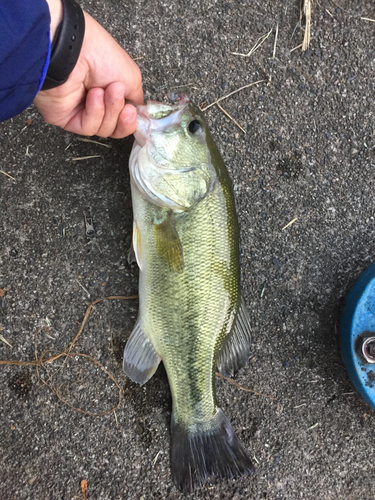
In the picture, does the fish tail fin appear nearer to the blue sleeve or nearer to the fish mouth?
the fish mouth

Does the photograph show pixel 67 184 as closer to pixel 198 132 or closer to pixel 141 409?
pixel 198 132

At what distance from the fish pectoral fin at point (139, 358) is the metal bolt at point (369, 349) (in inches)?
46.0

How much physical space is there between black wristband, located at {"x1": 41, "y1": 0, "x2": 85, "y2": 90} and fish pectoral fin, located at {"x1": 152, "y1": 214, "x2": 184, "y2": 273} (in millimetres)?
774

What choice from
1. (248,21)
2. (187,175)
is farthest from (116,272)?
(248,21)

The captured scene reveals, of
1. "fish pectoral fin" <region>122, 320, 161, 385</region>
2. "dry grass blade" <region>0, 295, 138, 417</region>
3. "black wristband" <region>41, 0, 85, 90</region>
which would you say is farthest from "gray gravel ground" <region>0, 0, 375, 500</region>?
"black wristband" <region>41, 0, 85, 90</region>

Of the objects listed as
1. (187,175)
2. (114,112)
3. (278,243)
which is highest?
(114,112)

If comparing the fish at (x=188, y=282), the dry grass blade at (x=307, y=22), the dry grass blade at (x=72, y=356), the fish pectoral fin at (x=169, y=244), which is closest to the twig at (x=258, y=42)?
the dry grass blade at (x=307, y=22)

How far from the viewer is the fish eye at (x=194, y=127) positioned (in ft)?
5.72

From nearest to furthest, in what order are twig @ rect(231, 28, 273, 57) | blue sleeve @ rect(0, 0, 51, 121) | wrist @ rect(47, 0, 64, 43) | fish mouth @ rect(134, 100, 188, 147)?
blue sleeve @ rect(0, 0, 51, 121) → wrist @ rect(47, 0, 64, 43) → fish mouth @ rect(134, 100, 188, 147) → twig @ rect(231, 28, 273, 57)

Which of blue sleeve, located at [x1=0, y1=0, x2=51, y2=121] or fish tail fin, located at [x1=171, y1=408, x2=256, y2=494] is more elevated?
blue sleeve, located at [x1=0, y1=0, x2=51, y2=121]

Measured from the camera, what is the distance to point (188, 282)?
1.79 m

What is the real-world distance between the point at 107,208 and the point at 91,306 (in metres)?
0.58

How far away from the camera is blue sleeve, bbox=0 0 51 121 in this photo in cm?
125

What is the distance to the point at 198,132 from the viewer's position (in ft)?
5.80
